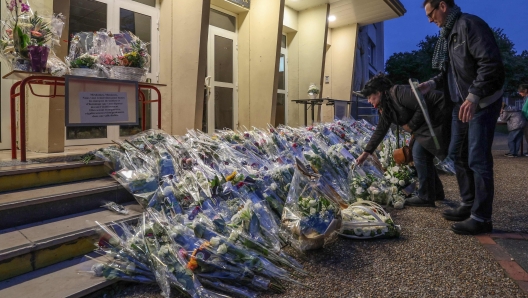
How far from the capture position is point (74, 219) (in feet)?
8.70

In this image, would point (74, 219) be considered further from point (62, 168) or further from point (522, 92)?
point (522, 92)

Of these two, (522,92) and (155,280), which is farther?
(522,92)

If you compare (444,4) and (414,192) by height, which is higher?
(444,4)

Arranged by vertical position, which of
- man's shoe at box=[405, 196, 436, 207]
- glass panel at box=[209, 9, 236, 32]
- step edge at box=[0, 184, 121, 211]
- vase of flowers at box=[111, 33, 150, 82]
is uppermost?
glass panel at box=[209, 9, 236, 32]

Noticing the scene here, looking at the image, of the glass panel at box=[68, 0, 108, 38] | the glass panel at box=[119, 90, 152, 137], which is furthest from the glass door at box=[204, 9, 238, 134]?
the glass panel at box=[68, 0, 108, 38]

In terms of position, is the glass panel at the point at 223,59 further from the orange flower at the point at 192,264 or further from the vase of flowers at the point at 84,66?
the orange flower at the point at 192,264

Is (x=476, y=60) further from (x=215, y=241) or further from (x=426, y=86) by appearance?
(x=215, y=241)

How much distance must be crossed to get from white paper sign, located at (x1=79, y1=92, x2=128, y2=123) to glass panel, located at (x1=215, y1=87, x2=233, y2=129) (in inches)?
152

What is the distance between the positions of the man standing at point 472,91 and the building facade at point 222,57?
143 inches

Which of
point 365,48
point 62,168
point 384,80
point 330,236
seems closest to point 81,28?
point 62,168

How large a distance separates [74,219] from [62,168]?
68 cm

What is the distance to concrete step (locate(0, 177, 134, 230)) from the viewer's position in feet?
8.04

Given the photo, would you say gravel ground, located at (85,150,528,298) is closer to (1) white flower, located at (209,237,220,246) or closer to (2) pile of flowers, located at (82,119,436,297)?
(2) pile of flowers, located at (82,119,436,297)

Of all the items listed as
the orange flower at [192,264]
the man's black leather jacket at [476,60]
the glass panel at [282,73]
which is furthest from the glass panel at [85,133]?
the glass panel at [282,73]
